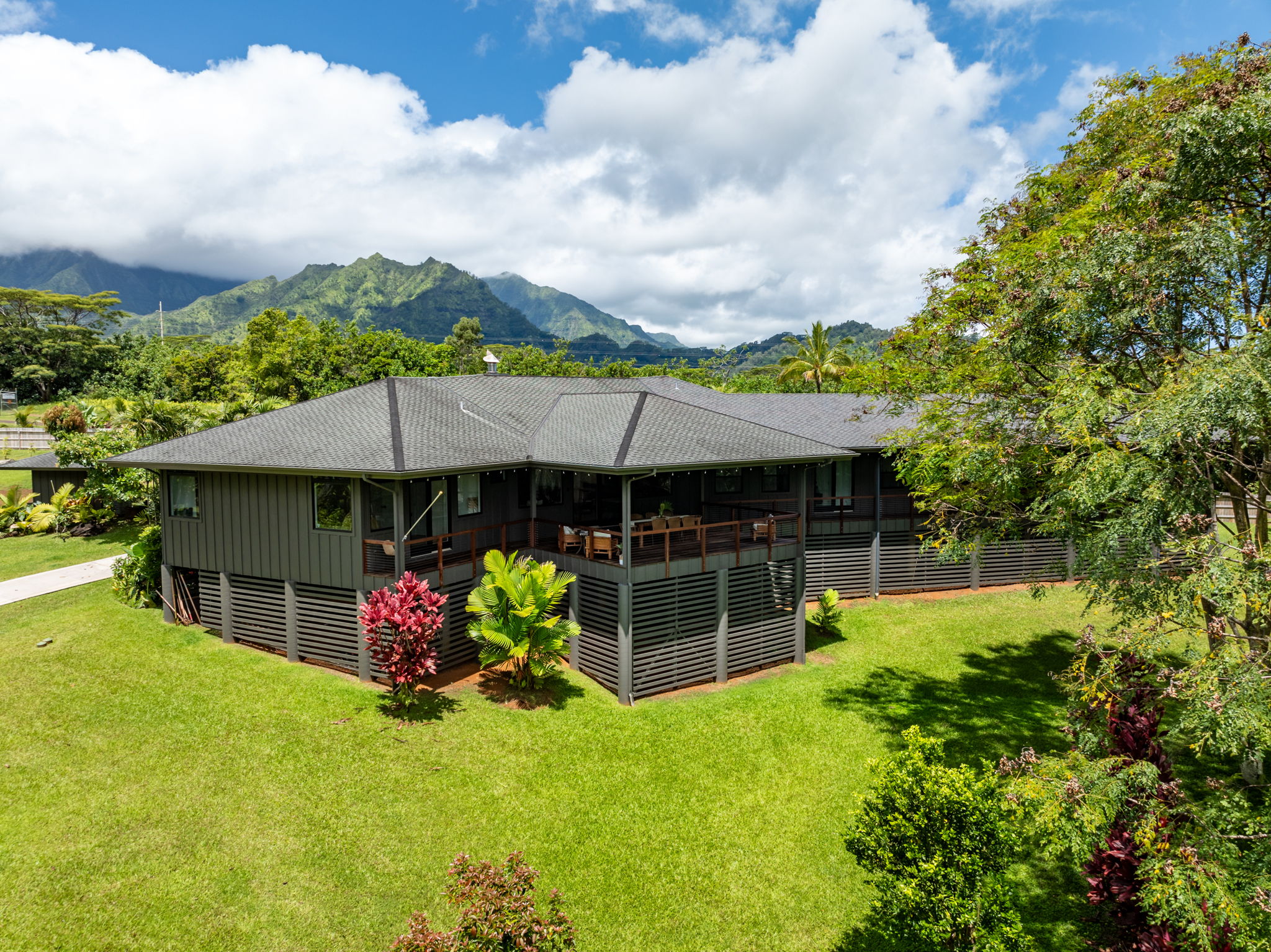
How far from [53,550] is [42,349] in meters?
49.8

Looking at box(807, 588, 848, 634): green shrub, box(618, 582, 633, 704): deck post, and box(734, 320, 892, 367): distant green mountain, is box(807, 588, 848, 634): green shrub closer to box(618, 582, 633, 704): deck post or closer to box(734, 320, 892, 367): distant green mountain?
box(618, 582, 633, 704): deck post

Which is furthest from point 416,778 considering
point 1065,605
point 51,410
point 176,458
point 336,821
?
point 51,410

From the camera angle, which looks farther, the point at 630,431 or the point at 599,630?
the point at 630,431

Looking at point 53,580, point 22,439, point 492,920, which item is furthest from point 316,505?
point 22,439

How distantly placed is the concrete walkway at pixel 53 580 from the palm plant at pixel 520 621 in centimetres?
1346

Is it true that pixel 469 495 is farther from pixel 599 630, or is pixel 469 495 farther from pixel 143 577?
pixel 143 577

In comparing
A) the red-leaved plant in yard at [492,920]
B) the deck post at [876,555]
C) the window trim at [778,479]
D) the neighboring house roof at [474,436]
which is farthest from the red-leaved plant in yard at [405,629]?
the deck post at [876,555]

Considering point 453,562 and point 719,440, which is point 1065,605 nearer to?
point 719,440

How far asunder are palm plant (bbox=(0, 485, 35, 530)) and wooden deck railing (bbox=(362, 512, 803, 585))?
21.8 meters

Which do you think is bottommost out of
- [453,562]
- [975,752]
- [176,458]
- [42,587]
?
[975,752]

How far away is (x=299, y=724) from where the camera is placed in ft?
38.5

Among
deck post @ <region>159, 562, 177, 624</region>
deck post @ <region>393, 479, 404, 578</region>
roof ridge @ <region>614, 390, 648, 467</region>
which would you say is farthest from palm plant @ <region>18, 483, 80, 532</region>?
A: roof ridge @ <region>614, 390, 648, 467</region>

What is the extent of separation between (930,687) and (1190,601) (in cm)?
848

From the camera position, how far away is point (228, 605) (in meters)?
15.1
